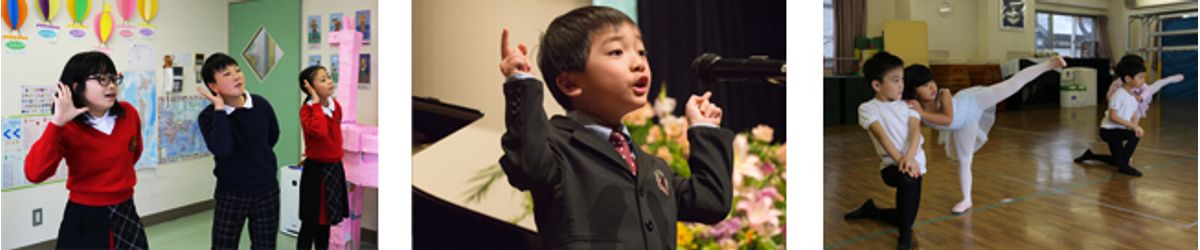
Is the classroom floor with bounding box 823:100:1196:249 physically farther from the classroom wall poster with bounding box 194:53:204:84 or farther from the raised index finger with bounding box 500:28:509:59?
the classroom wall poster with bounding box 194:53:204:84

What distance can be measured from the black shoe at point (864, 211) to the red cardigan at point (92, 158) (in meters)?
2.31

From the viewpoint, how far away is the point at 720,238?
2746mm

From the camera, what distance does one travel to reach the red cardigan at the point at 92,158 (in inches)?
101

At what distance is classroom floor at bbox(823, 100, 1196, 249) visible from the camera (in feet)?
7.74

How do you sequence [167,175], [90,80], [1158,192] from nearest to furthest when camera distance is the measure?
1. [1158,192]
2. [90,80]
3. [167,175]

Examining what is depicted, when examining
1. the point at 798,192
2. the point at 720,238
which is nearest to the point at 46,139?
the point at 720,238


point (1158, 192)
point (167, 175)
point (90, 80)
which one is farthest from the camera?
point (167, 175)

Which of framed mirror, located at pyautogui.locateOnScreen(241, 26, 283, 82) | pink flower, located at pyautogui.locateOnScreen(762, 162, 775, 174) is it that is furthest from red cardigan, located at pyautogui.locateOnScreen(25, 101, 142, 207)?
pink flower, located at pyautogui.locateOnScreen(762, 162, 775, 174)

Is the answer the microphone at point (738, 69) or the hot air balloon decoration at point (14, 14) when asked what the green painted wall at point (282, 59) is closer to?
the hot air balloon decoration at point (14, 14)

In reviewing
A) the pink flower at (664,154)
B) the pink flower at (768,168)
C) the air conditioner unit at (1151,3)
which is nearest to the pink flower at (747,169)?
the pink flower at (768,168)

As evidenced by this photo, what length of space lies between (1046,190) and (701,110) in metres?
1.06

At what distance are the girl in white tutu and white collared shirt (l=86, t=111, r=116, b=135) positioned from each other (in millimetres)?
2486

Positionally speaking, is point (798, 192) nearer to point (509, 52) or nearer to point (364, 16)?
point (509, 52)

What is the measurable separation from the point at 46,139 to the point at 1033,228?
299cm
